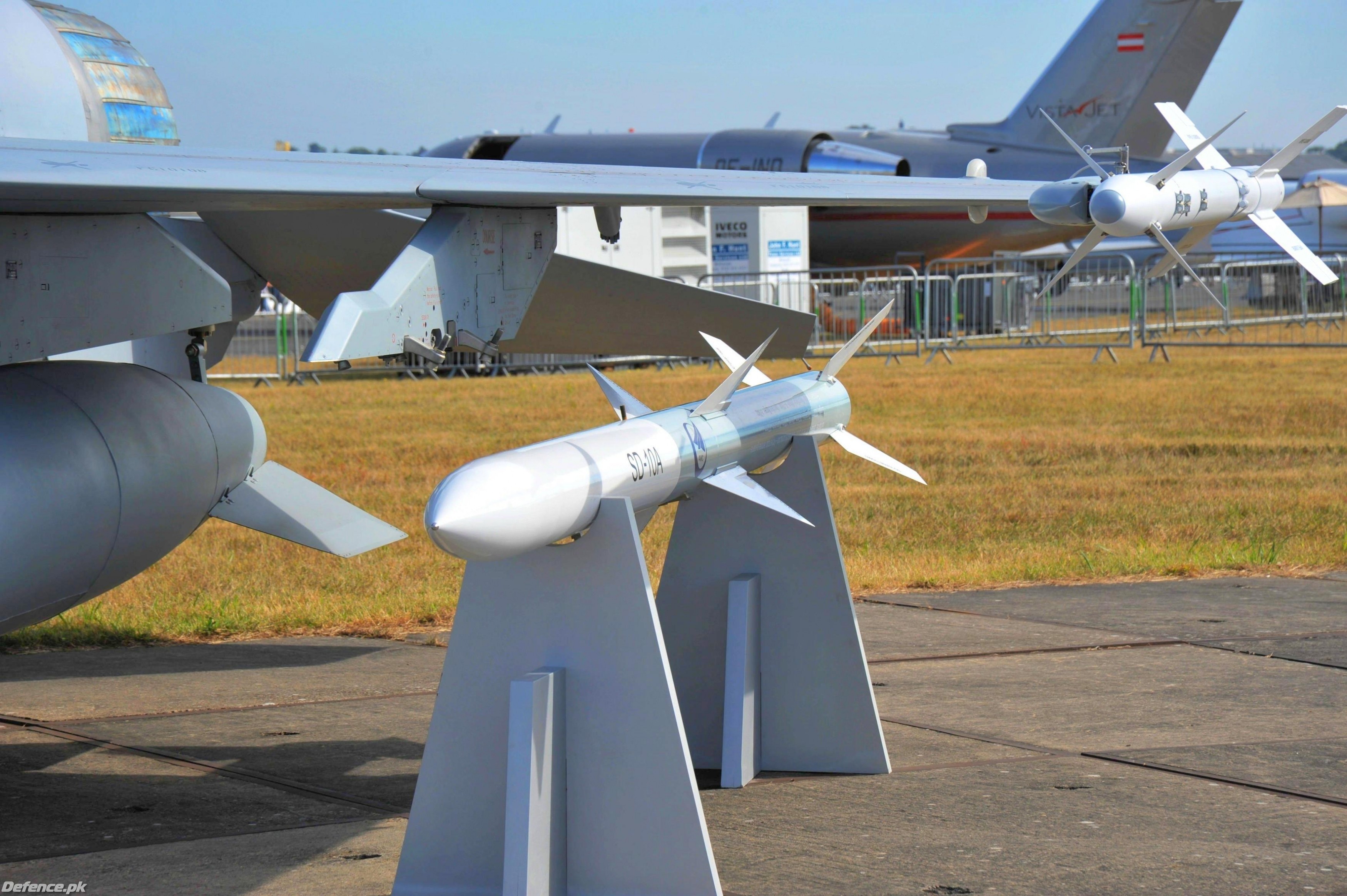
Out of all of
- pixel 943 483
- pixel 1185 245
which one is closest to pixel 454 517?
pixel 1185 245

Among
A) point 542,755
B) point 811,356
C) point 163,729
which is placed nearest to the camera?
point 542,755

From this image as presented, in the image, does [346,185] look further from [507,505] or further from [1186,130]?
[1186,130]

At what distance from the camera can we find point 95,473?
4.78 metres

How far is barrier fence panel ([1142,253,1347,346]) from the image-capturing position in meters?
28.6

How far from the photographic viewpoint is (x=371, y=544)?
20.5 feet

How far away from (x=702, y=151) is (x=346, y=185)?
28694 millimetres

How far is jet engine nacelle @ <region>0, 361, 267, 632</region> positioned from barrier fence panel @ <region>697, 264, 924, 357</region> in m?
20.4

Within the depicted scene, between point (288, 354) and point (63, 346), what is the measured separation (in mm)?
22475

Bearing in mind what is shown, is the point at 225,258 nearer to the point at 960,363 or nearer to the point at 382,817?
the point at 382,817

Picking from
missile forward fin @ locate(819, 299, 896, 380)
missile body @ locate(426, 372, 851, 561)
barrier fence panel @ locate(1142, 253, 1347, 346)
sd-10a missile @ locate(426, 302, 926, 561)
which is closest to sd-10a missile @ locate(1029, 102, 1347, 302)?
missile forward fin @ locate(819, 299, 896, 380)

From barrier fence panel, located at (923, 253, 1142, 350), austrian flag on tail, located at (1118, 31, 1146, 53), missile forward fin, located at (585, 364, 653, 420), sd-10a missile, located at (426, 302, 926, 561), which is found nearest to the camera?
sd-10a missile, located at (426, 302, 926, 561)

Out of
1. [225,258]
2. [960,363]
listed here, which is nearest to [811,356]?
[960,363]

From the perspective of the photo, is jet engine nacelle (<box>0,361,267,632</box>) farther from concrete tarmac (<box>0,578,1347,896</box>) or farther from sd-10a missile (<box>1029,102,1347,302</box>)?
sd-10a missile (<box>1029,102,1347,302</box>)

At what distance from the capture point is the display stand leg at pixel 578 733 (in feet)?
12.9
